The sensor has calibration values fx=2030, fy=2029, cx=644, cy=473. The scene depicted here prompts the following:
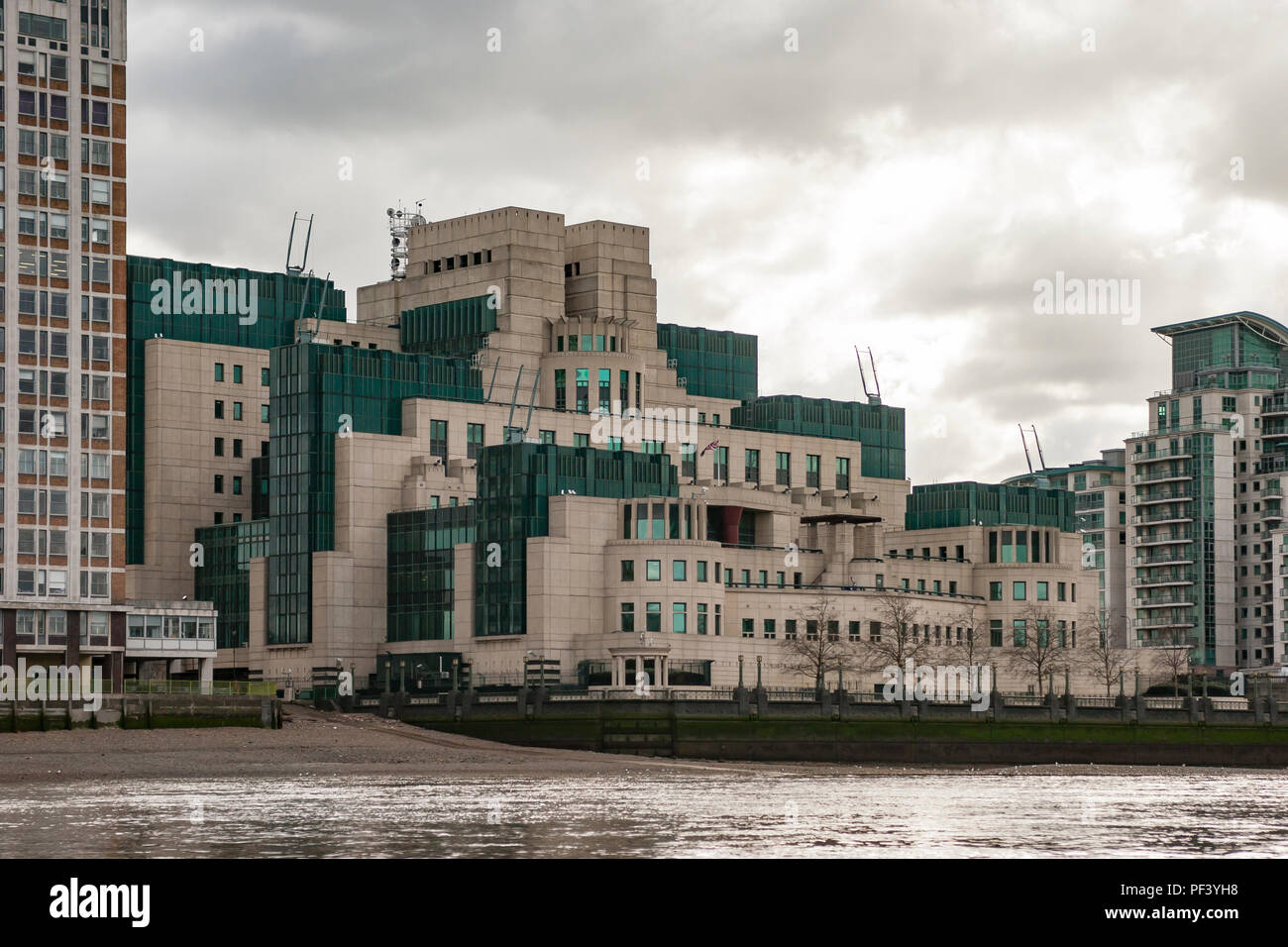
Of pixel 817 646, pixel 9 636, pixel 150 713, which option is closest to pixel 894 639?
pixel 817 646

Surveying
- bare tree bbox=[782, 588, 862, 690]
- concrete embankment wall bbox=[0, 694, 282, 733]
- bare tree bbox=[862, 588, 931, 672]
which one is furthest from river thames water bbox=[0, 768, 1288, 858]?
bare tree bbox=[862, 588, 931, 672]

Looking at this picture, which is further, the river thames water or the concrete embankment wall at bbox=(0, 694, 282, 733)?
the concrete embankment wall at bbox=(0, 694, 282, 733)

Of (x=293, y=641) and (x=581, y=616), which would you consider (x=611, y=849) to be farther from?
(x=293, y=641)

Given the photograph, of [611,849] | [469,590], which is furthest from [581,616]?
[611,849]

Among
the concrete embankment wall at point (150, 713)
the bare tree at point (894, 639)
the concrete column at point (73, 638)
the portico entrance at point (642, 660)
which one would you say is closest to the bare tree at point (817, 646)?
the bare tree at point (894, 639)

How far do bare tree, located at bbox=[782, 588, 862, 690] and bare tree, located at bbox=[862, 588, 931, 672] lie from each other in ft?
5.28

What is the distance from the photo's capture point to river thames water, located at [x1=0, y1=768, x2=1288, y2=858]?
58.5 m

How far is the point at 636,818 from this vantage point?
73625mm

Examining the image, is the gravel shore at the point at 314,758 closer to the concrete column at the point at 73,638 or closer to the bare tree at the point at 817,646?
the concrete column at the point at 73,638

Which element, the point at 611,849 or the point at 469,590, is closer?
the point at 611,849

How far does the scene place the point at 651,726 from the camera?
483ft

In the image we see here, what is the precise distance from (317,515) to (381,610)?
1099cm

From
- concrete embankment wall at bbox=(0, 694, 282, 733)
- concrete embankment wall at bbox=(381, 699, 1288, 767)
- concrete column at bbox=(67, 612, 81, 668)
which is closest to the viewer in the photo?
concrete embankment wall at bbox=(0, 694, 282, 733)

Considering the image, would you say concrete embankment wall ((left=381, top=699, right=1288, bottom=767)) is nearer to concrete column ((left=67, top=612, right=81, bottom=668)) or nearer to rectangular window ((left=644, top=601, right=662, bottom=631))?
concrete column ((left=67, top=612, right=81, bottom=668))
